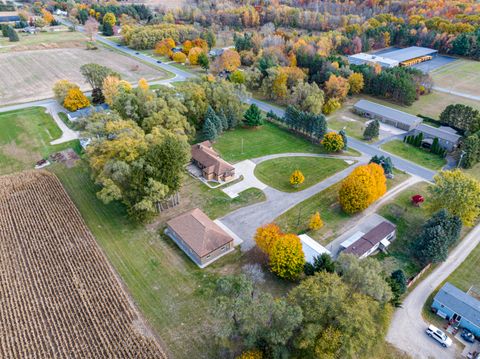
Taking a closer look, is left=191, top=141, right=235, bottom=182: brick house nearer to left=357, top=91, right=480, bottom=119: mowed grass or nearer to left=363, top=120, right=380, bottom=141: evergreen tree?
left=363, top=120, right=380, bottom=141: evergreen tree

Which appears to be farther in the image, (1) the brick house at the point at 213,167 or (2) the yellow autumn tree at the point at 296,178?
(1) the brick house at the point at 213,167

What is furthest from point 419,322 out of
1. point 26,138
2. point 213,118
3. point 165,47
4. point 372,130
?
point 165,47

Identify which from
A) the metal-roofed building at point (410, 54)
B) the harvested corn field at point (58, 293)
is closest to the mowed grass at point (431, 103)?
the metal-roofed building at point (410, 54)

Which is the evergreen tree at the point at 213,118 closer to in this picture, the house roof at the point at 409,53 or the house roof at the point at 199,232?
the house roof at the point at 199,232

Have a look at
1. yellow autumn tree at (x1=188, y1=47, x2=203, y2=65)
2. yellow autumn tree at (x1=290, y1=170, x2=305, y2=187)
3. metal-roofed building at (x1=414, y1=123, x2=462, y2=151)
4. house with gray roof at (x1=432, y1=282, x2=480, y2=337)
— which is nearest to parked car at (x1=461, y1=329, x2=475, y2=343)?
house with gray roof at (x1=432, y1=282, x2=480, y2=337)

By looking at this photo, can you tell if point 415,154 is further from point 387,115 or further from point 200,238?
point 200,238

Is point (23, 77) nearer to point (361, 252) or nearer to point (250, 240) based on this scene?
point (250, 240)

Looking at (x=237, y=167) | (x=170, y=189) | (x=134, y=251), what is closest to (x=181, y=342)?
(x=134, y=251)
